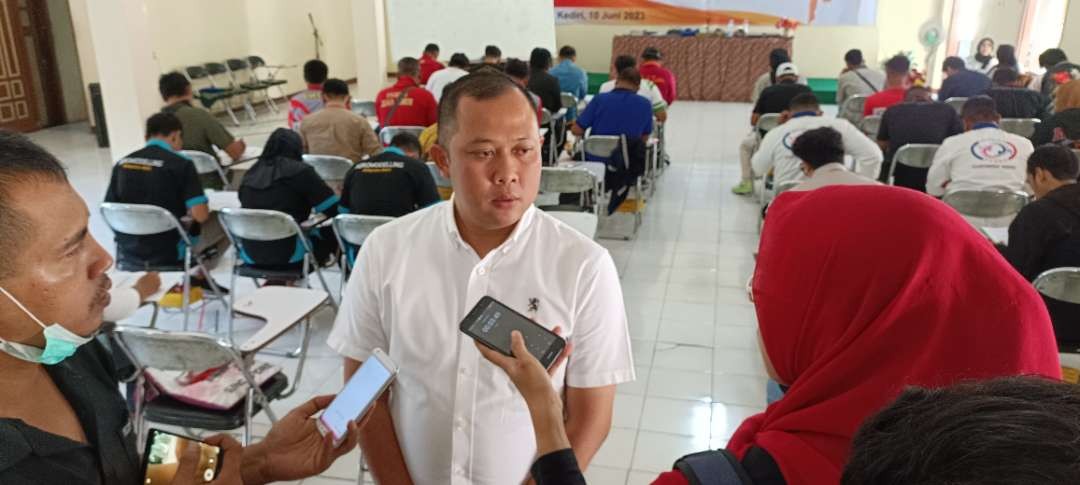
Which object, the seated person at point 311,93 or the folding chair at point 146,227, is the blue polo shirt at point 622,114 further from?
the folding chair at point 146,227

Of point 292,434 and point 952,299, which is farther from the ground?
point 952,299

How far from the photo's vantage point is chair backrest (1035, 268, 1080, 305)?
9.09ft

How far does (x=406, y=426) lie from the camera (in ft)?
4.87

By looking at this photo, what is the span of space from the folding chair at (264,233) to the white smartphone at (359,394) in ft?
7.11

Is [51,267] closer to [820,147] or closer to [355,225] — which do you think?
[355,225]

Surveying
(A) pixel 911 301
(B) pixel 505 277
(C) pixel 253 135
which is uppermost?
(A) pixel 911 301

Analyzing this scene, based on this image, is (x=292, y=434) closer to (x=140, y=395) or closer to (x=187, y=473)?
(x=187, y=473)

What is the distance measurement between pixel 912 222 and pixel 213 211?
13.3ft

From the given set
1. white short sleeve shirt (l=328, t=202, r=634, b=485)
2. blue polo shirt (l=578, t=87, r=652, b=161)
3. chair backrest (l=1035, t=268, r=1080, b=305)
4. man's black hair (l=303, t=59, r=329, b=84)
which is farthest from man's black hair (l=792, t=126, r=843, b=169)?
man's black hair (l=303, t=59, r=329, b=84)

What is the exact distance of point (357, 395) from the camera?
134 cm

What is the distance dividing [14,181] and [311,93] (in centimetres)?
598

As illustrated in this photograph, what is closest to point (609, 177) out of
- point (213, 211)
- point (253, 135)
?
point (213, 211)

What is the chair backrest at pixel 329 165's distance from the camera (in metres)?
4.87

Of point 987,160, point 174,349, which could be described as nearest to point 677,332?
point 987,160
